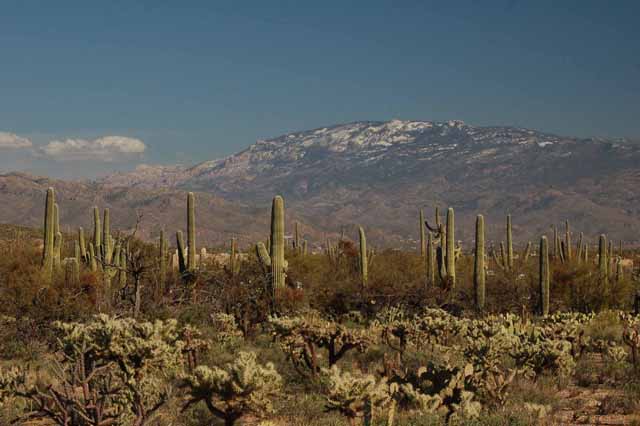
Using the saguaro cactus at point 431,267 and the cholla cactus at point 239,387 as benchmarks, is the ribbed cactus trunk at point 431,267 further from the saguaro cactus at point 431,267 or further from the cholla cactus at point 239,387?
the cholla cactus at point 239,387

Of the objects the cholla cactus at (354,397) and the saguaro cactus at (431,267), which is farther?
the saguaro cactus at (431,267)

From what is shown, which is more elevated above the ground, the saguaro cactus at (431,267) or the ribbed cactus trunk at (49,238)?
the ribbed cactus trunk at (49,238)

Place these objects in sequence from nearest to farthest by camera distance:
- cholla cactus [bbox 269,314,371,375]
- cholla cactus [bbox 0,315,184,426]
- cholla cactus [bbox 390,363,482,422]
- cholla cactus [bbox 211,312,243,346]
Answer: cholla cactus [bbox 0,315,184,426], cholla cactus [bbox 390,363,482,422], cholla cactus [bbox 269,314,371,375], cholla cactus [bbox 211,312,243,346]

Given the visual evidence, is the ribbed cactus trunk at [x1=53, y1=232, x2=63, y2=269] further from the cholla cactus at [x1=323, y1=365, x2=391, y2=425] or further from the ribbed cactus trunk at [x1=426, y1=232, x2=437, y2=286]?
the cholla cactus at [x1=323, y1=365, x2=391, y2=425]

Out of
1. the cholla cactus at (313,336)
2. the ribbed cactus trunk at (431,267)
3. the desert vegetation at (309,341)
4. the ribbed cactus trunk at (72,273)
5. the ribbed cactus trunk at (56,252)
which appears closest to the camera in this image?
the desert vegetation at (309,341)

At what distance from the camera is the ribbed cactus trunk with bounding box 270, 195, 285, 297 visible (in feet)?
63.0

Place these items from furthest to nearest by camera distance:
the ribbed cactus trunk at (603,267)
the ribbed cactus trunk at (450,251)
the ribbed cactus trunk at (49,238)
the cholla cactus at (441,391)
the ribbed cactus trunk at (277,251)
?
1. the ribbed cactus trunk at (450,251)
2. the ribbed cactus trunk at (603,267)
3. the ribbed cactus trunk at (49,238)
4. the ribbed cactus trunk at (277,251)
5. the cholla cactus at (441,391)

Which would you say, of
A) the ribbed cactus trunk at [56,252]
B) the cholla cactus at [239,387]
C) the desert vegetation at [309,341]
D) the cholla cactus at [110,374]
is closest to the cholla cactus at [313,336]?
the desert vegetation at [309,341]

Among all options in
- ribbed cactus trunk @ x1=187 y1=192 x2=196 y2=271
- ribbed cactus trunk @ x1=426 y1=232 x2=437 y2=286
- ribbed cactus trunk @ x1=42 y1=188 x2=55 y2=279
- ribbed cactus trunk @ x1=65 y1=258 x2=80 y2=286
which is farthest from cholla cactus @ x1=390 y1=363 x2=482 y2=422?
ribbed cactus trunk @ x1=426 y1=232 x2=437 y2=286

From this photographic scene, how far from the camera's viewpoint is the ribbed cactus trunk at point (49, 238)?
19311 millimetres

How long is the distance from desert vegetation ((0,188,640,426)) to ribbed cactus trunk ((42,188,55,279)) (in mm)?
57

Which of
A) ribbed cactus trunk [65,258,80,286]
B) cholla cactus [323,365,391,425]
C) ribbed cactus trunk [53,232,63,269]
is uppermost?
ribbed cactus trunk [53,232,63,269]

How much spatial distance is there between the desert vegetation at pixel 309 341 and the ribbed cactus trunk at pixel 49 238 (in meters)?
0.06

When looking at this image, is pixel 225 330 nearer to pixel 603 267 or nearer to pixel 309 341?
pixel 309 341
